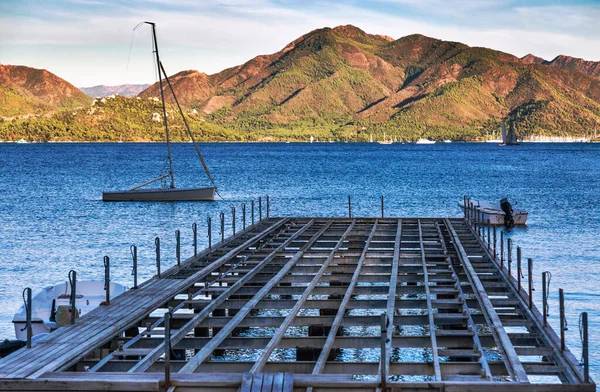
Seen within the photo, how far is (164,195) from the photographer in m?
67.5

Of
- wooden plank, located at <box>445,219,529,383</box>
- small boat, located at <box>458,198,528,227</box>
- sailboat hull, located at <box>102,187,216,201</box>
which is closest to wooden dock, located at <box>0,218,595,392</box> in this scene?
wooden plank, located at <box>445,219,529,383</box>

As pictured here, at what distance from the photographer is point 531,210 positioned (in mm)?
61969

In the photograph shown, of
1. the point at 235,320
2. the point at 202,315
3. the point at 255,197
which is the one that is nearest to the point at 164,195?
the point at 255,197

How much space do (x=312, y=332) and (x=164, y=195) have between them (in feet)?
164

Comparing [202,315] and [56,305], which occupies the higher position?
[202,315]

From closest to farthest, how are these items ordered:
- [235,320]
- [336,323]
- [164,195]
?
[336,323], [235,320], [164,195]

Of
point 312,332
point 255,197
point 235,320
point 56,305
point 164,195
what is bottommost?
point 255,197

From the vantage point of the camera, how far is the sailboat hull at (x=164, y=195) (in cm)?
6638

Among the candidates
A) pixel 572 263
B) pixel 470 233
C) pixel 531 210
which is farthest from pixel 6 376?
pixel 531 210

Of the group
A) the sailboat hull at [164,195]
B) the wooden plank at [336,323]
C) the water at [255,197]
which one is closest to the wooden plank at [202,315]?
the wooden plank at [336,323]

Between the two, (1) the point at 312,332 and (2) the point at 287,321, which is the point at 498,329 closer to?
(2) the point at 287,321

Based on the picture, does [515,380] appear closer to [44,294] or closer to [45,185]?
[44,294]

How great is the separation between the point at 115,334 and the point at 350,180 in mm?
89122

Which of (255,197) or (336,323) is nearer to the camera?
(336,323)
